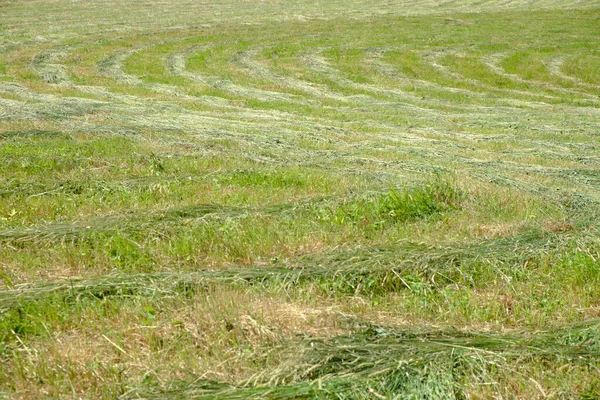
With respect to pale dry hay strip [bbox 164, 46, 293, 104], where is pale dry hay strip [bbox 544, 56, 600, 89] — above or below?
below

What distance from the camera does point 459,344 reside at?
4855mm

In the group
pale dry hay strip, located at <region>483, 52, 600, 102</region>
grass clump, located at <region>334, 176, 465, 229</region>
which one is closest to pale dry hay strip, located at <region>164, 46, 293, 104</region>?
pale dry hay strip, located at <region>483, 52, 600, 102</region>

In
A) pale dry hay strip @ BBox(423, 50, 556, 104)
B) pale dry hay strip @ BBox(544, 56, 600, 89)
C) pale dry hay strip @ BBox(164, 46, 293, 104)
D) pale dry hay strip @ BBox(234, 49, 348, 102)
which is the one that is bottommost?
pale dry hay strip @ BBox(544, 56, 600, 89)

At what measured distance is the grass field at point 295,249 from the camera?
15.2ft

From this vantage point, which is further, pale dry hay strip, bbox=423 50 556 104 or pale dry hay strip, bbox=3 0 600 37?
pale dry hay strip, bbox=3 0 600 37

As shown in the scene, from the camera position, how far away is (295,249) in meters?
7.04

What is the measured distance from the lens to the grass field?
4637mm

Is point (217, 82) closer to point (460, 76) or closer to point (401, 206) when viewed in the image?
point (460, 76)

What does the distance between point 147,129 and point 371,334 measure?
9374mm

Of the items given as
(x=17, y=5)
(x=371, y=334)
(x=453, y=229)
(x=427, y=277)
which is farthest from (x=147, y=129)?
(x=17, y=5)

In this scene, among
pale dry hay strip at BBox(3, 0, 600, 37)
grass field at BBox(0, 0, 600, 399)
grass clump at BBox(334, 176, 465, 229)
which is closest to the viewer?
grass field at BBox(0, 0, 600, 399)

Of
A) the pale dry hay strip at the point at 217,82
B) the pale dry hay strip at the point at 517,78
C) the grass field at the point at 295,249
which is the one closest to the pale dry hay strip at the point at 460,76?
the pale dry hay strip at the point at 517,78

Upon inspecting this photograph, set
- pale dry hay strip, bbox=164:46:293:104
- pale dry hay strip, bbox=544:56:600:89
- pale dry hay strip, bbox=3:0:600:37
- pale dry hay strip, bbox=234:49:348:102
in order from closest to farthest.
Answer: pale dry hay strip, bbox=164:46:293:104
pale dry hay strip, bbox=234:49:348:102
pale dry hay strip, bbox=544:56:600:89
pale dry hay strip, bbox=3:0:600:37

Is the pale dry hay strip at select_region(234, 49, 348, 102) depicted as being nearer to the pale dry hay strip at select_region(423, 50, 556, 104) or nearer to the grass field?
the grass field
